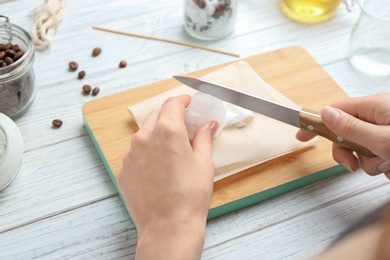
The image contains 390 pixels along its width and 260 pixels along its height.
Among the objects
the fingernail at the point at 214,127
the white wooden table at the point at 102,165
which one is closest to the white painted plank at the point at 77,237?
the white wooden table at the point at 102,165

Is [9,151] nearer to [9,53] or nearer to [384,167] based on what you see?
[9,53]

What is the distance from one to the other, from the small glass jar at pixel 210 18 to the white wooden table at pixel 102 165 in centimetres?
2

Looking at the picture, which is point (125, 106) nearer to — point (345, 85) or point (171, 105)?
point (171, 105)

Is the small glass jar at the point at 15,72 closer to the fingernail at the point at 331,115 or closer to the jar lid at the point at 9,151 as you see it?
the jar lid at the point at 9,151

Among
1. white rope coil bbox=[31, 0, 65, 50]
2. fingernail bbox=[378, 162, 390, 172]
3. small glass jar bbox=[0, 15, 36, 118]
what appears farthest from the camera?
white rope coil bbox=[31, 0, 65, 50]

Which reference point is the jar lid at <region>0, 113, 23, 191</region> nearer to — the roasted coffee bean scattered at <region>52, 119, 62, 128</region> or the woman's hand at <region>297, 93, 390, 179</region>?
the roasted coffee bean scattered at <region>52, 119, 62, 128</region>

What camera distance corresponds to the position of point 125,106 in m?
1.06

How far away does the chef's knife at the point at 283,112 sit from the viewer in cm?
85

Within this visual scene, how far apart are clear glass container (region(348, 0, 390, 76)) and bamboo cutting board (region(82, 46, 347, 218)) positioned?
140 millimetres

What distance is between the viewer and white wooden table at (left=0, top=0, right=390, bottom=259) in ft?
2.81

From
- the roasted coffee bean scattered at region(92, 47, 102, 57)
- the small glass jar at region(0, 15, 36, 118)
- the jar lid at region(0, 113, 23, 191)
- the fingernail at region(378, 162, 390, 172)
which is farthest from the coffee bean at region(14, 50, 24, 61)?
the fingernail at region(378, 162, 390, 172)

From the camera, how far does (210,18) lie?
1.23 metres

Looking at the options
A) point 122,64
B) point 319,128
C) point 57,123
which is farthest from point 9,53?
point 319,128

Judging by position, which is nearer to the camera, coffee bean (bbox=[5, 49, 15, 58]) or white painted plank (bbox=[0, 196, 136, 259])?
white painted plank (bbox=[0, 196, 136, 259])
